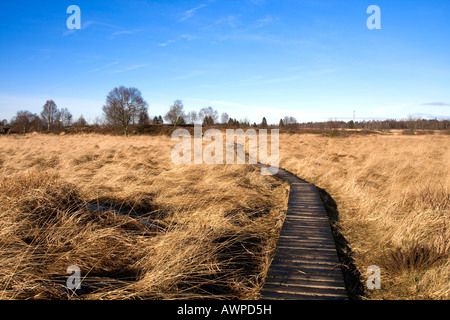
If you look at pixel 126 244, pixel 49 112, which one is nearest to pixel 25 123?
pixel 49 112

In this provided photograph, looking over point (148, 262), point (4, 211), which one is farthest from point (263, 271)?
point (4, 211)

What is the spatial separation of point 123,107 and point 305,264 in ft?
134

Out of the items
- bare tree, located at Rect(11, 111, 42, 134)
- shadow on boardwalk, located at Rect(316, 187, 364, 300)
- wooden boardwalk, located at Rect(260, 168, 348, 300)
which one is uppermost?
bare tree, located at Rect(11, 111, 42, 134)

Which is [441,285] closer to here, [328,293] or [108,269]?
[328,293]

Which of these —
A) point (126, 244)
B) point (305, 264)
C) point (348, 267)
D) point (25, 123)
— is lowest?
point (348, 267)

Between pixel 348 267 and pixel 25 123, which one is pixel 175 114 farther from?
pixel 348 267

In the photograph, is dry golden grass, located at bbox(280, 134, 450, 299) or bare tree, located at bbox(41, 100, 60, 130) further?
bare tree, located at bbox(41, 100, 60, 130)

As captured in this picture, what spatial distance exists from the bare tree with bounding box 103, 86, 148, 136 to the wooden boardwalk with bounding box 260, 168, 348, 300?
37468 mm

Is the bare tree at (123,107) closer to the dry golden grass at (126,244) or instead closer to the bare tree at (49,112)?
the bare tree at (49,112)

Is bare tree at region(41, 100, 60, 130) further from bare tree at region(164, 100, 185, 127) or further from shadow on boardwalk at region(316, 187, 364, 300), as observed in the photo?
shadow on boardwalk at region(316, 187, 364, 300)

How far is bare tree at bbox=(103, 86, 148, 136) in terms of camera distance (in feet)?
128

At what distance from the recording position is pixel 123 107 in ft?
129

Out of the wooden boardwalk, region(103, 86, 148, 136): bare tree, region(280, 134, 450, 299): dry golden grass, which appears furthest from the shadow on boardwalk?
region(103, 86, 148, 136): bare tree

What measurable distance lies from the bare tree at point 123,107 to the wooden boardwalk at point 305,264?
37.5m
